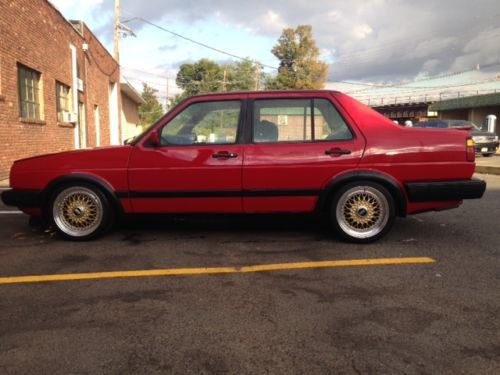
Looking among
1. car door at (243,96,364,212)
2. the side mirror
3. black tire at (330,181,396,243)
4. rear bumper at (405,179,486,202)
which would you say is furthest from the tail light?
the side mirror

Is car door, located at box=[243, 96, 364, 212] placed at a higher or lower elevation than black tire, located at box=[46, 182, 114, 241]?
higher

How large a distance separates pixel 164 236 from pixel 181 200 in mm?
625

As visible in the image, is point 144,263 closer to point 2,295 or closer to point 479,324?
point 2,295

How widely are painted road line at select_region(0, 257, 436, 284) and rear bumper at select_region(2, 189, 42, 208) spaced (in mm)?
1273

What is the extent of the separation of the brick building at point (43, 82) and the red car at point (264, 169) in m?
6.71

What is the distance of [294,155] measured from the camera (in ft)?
15.5

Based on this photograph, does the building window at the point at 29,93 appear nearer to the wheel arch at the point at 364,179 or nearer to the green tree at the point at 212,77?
the wheel arch at the point at 364,179

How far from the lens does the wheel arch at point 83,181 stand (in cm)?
480

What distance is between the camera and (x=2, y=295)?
342cm

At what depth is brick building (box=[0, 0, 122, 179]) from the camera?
10711 mm

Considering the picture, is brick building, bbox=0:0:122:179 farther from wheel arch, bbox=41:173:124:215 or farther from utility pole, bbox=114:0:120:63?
utility pole, bbox=114:0:120:63

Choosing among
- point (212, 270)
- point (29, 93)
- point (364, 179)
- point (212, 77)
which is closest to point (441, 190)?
point (364, 179)

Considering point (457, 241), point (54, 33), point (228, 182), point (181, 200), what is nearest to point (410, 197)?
point (457, 241)

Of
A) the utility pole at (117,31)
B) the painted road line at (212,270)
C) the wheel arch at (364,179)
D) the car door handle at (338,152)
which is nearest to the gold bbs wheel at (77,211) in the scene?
the painted road line at (212,270)
